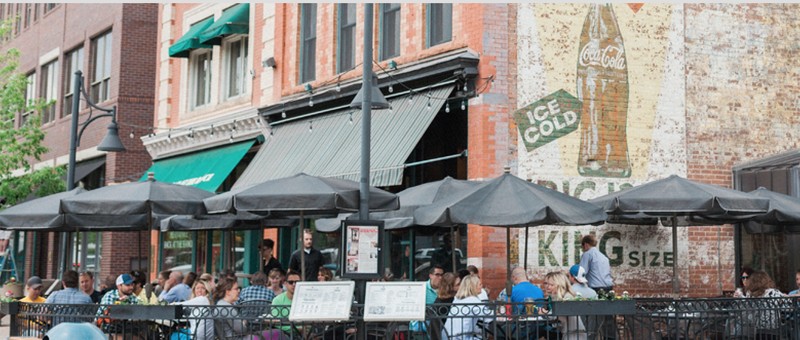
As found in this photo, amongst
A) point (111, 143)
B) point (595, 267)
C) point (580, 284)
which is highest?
point (111, 143)

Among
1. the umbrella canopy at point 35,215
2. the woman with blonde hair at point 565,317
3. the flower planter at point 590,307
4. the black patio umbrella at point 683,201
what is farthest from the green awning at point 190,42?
the flower planter at point 590,307

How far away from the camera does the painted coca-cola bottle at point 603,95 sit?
639 inches

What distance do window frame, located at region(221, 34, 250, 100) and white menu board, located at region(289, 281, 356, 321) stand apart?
13.5 m

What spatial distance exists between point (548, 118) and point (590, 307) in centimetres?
626

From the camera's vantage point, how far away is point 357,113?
18.9 meters

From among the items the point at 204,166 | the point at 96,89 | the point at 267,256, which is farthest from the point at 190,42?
the point at 267,256

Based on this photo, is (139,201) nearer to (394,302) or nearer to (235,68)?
(394,302)

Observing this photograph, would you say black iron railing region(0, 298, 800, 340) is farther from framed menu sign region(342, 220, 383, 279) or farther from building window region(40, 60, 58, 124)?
building window region(40, 60, 58, 124)

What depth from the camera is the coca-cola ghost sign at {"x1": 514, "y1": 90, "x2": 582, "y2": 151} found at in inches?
624

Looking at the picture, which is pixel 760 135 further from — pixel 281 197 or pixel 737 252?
pixel 281 197

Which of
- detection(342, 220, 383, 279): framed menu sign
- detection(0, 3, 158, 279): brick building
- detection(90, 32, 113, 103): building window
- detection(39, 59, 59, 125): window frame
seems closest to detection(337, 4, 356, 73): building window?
detection(0, 3, 158, 279): brick building

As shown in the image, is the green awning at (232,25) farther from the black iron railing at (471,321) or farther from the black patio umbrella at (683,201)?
the black iron railing at (471,321)

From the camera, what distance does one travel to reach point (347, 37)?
777 inches

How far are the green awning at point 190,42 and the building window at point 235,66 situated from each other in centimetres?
50
